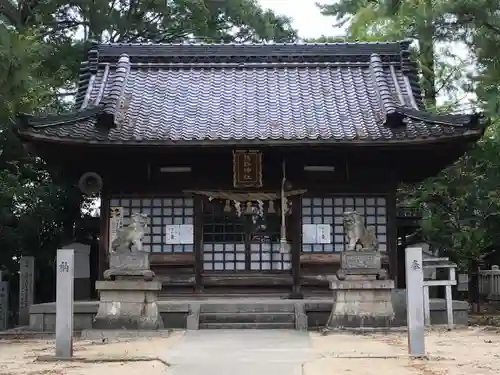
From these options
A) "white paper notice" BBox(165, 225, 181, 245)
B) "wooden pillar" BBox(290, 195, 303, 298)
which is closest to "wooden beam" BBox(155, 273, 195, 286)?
"white paper notice" BBox(165, 225, 181, 245)

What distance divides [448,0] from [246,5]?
48.2ft

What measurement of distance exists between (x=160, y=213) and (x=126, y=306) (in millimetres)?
3765

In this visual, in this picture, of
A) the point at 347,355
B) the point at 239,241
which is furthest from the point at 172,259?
the point at 347,355

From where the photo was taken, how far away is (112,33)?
2744cm

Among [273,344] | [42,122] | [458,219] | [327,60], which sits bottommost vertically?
[273,344]

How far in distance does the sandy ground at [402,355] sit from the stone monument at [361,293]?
1.99 ft

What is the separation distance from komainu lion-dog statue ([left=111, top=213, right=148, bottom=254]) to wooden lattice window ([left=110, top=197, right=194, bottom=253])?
2.99 m

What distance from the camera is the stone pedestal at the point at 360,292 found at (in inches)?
521

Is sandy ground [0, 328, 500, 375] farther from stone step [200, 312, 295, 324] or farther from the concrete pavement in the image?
stone step [200, 312, 295, 324]

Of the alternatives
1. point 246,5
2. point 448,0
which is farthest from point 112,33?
point 448,0

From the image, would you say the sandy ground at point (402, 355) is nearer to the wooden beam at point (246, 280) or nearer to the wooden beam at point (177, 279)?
the wooden beam at point (246, 280)

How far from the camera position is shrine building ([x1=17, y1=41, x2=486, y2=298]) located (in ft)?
50.2

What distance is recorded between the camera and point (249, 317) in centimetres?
1416

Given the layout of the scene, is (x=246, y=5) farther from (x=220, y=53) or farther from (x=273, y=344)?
(x=273, y=344)
